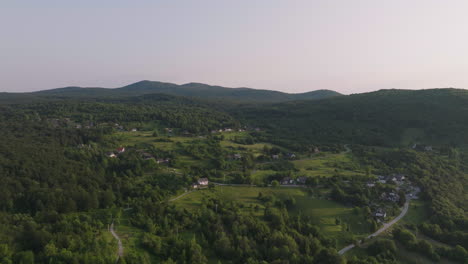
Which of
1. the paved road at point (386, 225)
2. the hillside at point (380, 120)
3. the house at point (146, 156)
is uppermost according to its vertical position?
the hillside at point (380, 120)

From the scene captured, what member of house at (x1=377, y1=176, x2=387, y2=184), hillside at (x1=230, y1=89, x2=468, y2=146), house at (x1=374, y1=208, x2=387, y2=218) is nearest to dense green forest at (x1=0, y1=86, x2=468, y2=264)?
house at (x1=374, y1=208, x2=387, y2=218)

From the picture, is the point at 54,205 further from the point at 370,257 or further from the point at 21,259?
the point at 370,257

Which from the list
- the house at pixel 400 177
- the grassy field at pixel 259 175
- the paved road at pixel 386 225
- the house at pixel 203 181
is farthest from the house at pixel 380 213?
the house at pixel 203 181

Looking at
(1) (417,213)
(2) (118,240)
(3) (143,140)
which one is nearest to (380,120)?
(1) (417,213)

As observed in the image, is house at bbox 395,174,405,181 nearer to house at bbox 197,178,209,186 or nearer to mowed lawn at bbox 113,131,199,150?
house at bbox 197,178,209,186

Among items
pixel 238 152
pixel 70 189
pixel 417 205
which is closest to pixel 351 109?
pixel 238 152

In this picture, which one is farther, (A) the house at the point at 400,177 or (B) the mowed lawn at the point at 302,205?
(A) the house at the point at 400,177

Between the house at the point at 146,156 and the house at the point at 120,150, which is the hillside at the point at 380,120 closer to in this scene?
the house at the point at 146,156
